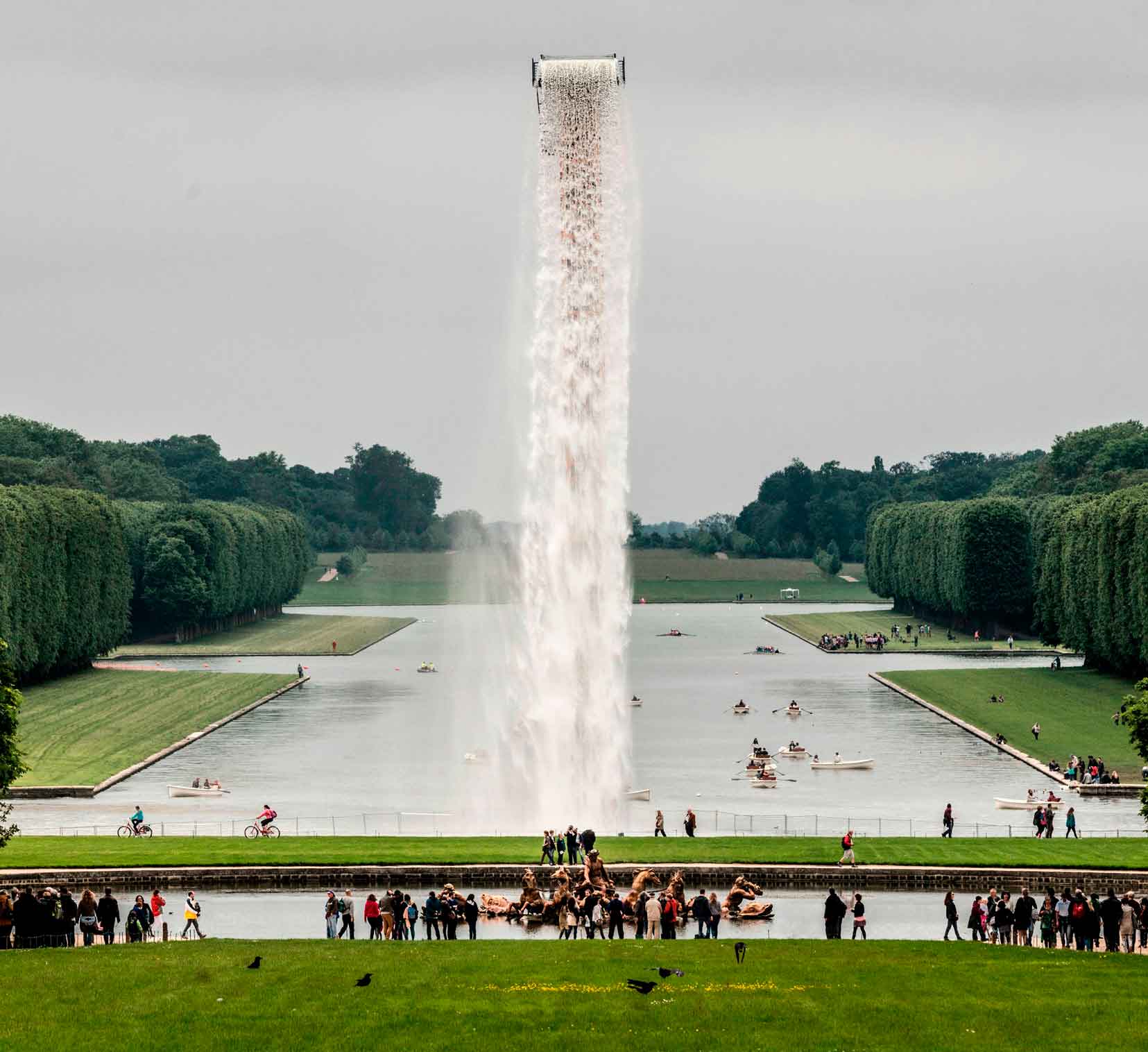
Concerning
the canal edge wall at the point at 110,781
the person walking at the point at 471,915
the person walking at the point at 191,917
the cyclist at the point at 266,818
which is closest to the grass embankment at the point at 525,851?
the cyclist at the point at 266,818

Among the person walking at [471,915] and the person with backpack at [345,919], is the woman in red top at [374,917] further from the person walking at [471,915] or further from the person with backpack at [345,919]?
the person walking at [471,915]

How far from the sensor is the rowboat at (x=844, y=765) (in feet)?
229

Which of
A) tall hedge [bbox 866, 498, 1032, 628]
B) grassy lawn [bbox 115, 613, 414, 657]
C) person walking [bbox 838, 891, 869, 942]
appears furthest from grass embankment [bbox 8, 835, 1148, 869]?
tall hedge [bbox 866, 498, 1032, 628]

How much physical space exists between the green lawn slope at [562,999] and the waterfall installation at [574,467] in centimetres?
2139

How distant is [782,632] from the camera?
523 feet

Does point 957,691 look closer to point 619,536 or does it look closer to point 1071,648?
point 1071,648

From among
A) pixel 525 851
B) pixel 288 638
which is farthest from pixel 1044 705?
pixel 288 638

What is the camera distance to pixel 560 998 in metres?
28.2

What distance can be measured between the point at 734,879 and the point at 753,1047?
1988 centimetres

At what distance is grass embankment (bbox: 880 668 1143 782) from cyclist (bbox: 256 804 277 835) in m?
30.1

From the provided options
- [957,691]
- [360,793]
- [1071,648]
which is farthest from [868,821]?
[1071,648]

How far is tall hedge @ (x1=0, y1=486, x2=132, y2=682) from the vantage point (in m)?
93.4

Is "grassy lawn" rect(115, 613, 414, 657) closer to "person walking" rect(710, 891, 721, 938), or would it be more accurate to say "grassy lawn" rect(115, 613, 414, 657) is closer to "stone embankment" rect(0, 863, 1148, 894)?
"stone embankment" rect(0, 863, 1148, 894)

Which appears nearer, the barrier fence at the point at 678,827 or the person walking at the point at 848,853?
the person walking at the point at 848,853
